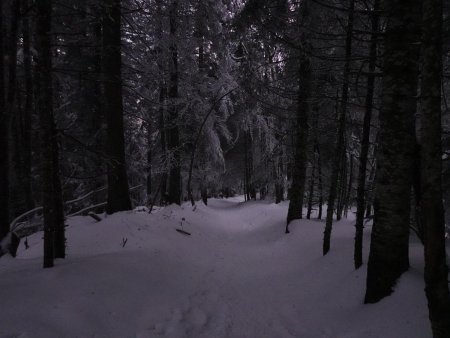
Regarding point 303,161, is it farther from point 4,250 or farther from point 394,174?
point 4,250

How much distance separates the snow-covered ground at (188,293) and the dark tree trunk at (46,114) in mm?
745

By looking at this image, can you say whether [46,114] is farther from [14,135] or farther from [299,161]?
[299,161]

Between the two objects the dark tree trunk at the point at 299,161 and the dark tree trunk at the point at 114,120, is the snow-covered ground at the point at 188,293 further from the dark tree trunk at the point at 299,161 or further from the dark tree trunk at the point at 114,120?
the dark tree trunk at the point at 299,161

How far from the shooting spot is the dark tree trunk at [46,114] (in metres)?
5.00

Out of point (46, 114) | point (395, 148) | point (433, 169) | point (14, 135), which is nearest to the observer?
point (433, 169)

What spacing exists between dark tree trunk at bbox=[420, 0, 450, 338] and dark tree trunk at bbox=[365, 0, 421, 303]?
1501mm

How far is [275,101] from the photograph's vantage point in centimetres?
1292

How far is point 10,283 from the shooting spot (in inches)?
174

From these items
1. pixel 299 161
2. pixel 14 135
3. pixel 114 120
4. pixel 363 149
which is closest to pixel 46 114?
pixel 114 120

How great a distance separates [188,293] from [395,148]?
4.28m

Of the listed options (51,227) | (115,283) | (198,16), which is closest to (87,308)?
(115,283)

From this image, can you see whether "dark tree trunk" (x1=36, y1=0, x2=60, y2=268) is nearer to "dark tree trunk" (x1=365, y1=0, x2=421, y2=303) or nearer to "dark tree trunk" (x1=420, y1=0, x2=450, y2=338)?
"dark tree trunk" (x1=365, y1=0, x2=421, y2=303)

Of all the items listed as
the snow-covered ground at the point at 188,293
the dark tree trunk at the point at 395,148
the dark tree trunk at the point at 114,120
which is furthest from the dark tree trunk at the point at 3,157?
the dark tree trunk at the point at 395,148

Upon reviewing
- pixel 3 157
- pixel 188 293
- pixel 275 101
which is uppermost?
pixel 275 101
